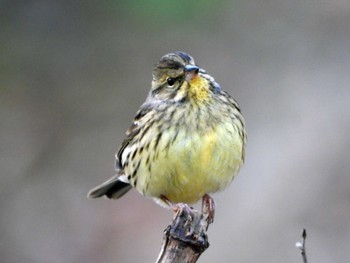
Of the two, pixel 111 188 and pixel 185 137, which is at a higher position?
pixel 111 188

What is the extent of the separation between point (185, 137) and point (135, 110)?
4.76 m

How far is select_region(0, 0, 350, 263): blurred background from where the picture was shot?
8.80 metres

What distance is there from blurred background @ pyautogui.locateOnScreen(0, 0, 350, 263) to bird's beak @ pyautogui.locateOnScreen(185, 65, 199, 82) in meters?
3.10

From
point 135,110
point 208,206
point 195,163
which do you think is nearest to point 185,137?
point 195,163

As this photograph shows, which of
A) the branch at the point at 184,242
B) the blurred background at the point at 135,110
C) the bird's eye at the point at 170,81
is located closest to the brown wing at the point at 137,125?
the bird's eye at the point at 170,81

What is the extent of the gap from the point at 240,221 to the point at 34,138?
2.56 metres

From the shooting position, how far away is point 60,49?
11.3m

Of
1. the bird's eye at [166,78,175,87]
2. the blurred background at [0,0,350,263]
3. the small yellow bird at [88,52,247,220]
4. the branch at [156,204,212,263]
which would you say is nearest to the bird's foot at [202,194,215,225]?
the small yellow bird at [88,52,247,220]

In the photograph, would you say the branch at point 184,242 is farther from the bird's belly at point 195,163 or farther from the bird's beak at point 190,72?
the bird's beak at point 190,72

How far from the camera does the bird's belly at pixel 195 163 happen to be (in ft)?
17.5

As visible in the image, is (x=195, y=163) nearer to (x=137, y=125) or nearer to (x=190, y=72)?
(x=190, y=72)

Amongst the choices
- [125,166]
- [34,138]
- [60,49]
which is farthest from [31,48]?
[125,166]

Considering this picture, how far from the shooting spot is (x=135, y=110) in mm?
10102

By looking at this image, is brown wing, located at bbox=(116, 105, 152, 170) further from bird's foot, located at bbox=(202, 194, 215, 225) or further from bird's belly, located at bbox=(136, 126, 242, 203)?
bird's foot, located at bbox=(202, 194, 215, 225)
